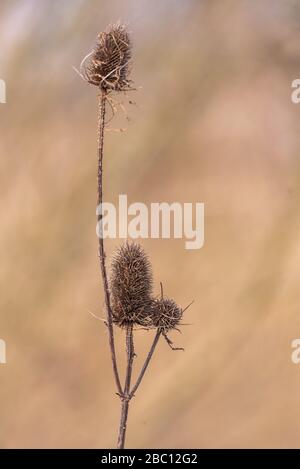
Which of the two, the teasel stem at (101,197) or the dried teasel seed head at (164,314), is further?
the dried teasel seed head at (164,314)

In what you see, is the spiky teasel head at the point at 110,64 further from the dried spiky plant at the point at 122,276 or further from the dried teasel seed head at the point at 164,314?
the dried teasel seed head at the point at 164,314

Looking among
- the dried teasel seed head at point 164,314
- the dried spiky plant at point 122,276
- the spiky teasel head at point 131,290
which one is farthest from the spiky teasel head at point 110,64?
the dried teasel seed head at point 164,314

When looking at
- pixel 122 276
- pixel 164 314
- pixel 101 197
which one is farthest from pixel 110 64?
pixel 164 314

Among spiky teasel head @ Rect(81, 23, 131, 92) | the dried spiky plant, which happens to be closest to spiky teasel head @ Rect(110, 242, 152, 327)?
the dried spiky plant

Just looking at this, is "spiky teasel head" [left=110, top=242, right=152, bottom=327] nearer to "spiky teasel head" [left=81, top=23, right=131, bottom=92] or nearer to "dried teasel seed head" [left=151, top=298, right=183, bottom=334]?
"dried teasel seed head" [left=151, top=298, right=183, bottom=334]

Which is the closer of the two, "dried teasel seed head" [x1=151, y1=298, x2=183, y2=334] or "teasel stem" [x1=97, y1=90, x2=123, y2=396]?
"teasel stem" [x1=97, y1=90, x2=123, y2=396]
